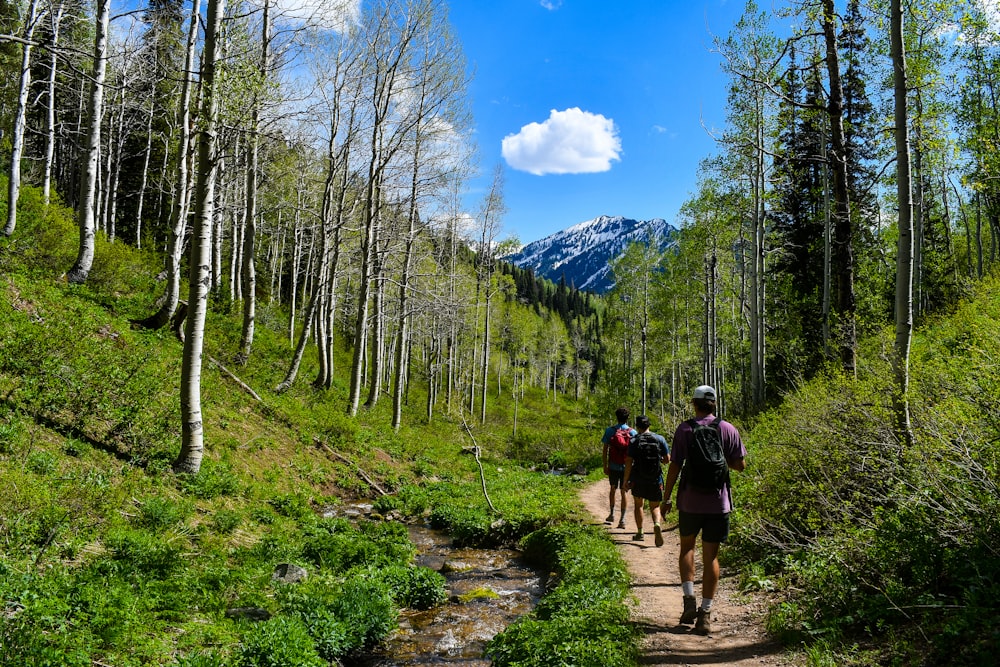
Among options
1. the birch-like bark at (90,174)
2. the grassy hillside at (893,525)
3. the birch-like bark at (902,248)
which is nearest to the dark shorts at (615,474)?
the grassy hillside at (893,525)

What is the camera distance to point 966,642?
3135mm

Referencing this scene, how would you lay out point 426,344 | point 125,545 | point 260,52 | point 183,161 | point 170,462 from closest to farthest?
point 125,545, point 170,462, point 183,161, point 260,52, point 426,344

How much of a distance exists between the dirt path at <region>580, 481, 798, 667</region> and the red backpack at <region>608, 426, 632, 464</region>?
192 cm

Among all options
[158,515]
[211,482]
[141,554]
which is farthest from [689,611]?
[211,482]

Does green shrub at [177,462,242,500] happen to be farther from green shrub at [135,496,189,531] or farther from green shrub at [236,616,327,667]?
green shrub at [236,616,327,667]

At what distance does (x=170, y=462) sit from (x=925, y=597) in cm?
914

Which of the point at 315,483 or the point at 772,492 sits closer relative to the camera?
the point at 772,492

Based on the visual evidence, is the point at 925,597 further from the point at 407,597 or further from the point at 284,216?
the point at 284,216

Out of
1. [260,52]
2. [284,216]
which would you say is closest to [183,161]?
[260,52]

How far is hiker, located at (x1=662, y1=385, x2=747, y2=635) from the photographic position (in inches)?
189

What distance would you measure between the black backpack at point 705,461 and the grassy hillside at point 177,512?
153 cm

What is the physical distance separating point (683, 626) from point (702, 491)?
1381mm

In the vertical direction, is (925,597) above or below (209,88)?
below

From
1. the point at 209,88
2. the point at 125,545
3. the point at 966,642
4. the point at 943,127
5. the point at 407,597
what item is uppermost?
the point at 209,88
